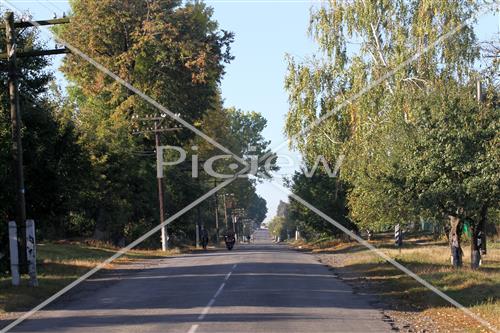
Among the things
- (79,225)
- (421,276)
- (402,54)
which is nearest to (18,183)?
(421,276)

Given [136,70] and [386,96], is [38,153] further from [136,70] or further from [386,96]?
[136,70]

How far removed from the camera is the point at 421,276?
93.9ft

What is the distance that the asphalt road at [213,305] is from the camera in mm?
17047

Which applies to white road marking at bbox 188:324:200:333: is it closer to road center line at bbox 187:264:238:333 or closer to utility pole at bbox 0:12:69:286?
road center line at bbox 187:264:238:333

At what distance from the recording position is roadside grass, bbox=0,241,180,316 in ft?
73.3

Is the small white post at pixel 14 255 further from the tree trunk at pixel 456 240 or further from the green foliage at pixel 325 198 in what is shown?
the green foliage at pixel 325 198

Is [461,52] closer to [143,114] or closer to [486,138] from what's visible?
[486,138]

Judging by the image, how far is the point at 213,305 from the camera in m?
20.6

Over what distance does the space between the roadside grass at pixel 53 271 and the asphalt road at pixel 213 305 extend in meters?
0.91

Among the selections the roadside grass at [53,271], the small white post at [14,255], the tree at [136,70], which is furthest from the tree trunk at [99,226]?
the small white post at [14,255]

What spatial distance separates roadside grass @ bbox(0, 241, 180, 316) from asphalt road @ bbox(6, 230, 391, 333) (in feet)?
2.98

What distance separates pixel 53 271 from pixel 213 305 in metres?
12.6

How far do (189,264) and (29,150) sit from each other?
34.3ft

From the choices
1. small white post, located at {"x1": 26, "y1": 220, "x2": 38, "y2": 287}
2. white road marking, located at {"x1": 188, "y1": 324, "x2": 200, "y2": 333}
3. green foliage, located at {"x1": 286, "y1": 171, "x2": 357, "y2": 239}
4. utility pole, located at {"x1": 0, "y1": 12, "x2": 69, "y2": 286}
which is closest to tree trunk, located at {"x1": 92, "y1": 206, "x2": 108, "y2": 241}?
green foliage, located at {"x1": 286, "y1": 171, "x2": 357, "y2": 239}
